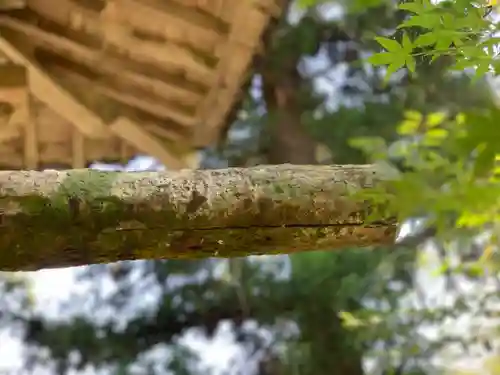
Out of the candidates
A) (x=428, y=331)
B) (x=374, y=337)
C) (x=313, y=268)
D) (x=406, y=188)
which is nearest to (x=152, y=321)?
(x=313, y=268)

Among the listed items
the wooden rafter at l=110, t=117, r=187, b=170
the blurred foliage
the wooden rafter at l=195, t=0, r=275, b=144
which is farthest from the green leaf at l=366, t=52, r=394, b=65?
the blurred foliage

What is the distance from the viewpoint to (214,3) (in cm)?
156

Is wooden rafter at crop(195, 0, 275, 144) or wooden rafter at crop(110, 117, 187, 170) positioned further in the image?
wooden rafter at crop(110, 117, 187, 170)

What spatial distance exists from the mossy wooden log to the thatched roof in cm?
93

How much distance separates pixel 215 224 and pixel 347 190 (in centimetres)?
13

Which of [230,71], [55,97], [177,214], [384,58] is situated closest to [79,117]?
[55,97]

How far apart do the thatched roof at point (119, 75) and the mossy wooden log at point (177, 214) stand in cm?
93

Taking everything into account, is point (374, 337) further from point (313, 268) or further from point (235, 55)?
point (235, 55)

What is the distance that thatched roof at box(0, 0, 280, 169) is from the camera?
158 cm

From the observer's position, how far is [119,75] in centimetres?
176

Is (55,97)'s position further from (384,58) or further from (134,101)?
(384,58)

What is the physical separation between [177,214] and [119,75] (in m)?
1.26

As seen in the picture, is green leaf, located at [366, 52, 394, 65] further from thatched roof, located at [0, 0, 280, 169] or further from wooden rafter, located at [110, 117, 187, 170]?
wooden rafter, located at [110, 117, 187, 170]

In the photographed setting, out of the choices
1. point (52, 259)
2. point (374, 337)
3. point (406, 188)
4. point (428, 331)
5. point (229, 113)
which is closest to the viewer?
point (406, 188)
